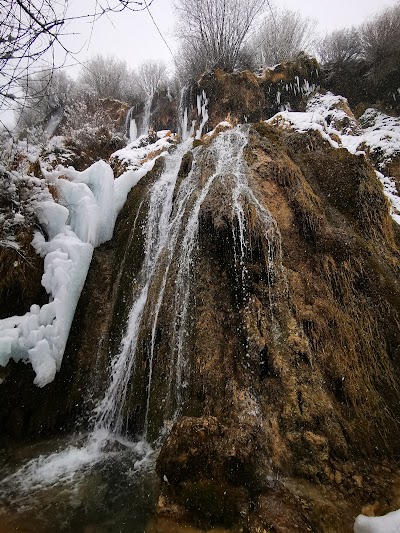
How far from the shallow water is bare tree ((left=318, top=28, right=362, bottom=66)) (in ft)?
61.2

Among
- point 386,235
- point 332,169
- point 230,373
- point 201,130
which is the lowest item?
point 230,373

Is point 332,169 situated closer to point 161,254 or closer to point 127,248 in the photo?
point 161,254

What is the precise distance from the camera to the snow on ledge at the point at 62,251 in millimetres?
4465

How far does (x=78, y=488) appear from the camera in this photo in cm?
327

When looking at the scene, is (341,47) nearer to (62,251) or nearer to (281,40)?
(281,40)

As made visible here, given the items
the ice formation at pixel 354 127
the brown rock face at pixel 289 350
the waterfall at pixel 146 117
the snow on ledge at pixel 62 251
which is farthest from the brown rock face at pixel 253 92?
the brown rock face at pixel 289 350

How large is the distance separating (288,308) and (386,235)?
8.93 feet

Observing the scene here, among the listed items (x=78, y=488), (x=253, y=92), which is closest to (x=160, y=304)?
(x=78, y=488)

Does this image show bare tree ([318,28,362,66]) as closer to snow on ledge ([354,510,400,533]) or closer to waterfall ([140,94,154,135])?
waterfall ([140,94,154,135])

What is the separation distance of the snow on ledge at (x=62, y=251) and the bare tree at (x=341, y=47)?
15.2 meters

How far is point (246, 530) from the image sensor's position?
2.53m

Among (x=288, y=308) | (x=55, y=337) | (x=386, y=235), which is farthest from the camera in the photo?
(x=386, y=235)

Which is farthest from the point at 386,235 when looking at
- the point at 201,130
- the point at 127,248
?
the point at 201,130

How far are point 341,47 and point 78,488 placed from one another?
22598mm
